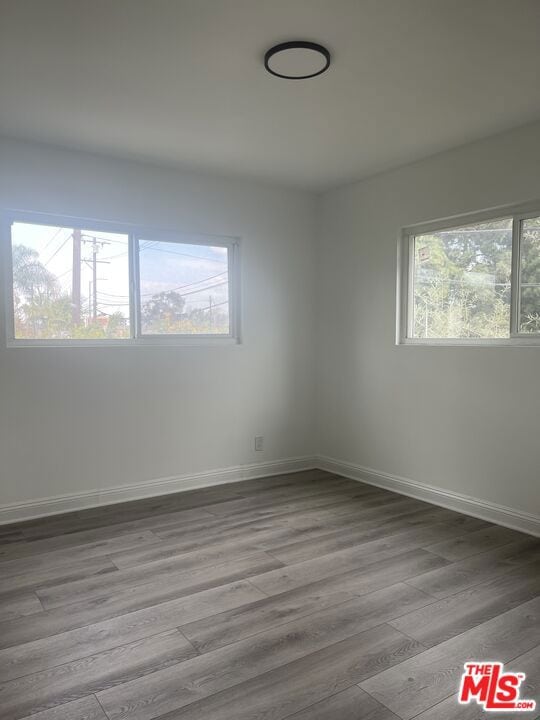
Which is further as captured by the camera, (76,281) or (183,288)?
(183,288)

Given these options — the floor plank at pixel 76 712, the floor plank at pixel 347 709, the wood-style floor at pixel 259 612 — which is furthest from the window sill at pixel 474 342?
the floor plank at pixel 76 712

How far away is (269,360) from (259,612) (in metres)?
2.50

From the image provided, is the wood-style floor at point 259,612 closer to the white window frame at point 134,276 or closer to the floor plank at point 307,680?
the floor plank at point 307,680

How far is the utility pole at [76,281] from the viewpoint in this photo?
3695 mm

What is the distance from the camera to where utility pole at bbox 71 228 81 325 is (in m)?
3.70

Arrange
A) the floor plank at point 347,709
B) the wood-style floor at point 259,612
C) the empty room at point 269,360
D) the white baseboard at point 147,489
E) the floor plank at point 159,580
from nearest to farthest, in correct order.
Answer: the floor plank at point 347,709, the wood-style floor at point 259,612, the empty room at point 269,360, the floor plank at point 159,580, the white baseboard at point 147,489

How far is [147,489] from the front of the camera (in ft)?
13.0

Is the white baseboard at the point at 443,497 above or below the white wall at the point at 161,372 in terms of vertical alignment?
below

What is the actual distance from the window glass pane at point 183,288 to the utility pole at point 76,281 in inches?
17.7

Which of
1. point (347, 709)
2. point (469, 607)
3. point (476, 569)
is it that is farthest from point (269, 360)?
point (347, 709)

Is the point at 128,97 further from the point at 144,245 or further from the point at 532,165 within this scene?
the point at 532,165

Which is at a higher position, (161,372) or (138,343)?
(138,343)

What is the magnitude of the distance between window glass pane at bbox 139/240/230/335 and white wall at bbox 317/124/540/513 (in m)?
1.01

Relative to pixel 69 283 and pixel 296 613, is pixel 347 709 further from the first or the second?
pixel 69 283
